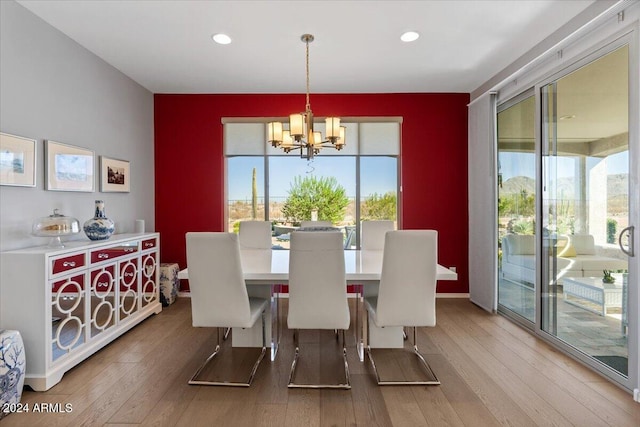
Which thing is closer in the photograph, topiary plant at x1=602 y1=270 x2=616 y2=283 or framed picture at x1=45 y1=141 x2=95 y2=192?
topiary plant at x1=602 y1=270 x2=616 y2=283

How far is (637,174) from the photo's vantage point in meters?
2.07

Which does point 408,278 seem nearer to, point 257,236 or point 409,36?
point 257,236

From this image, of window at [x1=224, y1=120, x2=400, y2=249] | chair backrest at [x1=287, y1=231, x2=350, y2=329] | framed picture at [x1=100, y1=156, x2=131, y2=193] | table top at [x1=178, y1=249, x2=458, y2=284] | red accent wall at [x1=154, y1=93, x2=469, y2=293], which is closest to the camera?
chair backrest at [x1=287, y1=231, x2=350, y2=329]

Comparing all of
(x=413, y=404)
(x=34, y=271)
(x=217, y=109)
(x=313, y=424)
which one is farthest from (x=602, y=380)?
(x=217, y=109)

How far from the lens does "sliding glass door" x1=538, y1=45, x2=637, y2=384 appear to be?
7.38 feet

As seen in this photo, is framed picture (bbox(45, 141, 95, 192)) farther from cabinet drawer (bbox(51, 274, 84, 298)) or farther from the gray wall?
cabinet drawer (bbox(51, 274, 84, 298))

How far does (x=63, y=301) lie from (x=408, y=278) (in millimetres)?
2340

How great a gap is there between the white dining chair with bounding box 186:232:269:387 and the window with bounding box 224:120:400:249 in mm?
2324

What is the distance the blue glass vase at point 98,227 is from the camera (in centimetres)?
289

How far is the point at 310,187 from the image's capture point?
4.59 metres

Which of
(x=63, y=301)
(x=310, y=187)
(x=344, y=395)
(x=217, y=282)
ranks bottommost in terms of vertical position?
(x=344, y=395)

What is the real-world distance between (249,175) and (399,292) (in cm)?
293

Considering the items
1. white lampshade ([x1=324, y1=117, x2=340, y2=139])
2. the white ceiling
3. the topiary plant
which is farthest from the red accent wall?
the topiary plant

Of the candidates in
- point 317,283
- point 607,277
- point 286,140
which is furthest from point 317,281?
point 607,277
